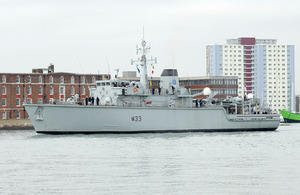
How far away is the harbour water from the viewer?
23.9 metres

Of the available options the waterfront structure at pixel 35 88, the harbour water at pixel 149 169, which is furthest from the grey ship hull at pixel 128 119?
the waterfront structure at pixel 35 88

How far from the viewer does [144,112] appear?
203 ft

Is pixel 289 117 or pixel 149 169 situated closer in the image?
pixel 149 169

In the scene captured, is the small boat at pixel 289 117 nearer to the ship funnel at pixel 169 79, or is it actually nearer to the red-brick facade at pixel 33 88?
the red-brick facade at pixel 33 88

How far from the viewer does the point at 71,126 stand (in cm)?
5909

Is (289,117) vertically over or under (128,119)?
under

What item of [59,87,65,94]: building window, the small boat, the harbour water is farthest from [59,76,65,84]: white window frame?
the harbour water

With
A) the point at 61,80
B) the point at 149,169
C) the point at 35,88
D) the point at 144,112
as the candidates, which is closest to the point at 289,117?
the point at 61,80

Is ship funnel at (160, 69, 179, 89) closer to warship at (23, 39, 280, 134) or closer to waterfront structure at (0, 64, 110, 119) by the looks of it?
warship at (23, 39, 280, 134)

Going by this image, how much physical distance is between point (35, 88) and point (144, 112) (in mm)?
43304

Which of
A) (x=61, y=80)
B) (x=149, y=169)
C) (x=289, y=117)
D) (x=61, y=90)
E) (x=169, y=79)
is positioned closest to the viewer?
(x=149, y=169)

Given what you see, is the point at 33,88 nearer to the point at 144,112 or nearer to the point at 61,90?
the point at 61,90

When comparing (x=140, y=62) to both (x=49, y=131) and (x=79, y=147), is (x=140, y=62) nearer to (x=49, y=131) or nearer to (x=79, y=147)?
(x=49, y=131)

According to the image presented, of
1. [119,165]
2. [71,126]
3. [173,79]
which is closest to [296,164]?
[119,165]
